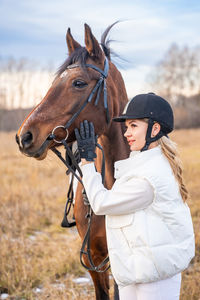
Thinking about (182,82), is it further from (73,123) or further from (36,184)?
(73,123)

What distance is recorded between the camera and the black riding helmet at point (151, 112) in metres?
1.91

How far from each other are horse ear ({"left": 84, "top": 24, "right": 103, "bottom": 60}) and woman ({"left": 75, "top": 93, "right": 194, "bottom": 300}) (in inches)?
21.5

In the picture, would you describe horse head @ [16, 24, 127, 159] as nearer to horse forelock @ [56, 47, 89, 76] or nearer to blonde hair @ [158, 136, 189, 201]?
horse forelock @ [56, 47, 89, 76]

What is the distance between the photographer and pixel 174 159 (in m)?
1.91

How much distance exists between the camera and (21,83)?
36.5 meters

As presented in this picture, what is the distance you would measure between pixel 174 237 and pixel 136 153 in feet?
1.69

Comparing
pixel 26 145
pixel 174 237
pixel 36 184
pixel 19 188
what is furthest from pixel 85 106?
pixel 36 184

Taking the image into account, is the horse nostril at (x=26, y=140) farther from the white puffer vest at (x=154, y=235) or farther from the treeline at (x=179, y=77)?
the treeline at (x=179, y=77)

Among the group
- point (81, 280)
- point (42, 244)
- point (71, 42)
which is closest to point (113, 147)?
point (71, 42)

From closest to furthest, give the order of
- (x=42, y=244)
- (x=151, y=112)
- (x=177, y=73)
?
(x=151, y=112)
(x=42, y=244)
(x=177, y=73)

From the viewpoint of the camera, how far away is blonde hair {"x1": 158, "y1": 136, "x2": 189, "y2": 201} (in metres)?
1.89

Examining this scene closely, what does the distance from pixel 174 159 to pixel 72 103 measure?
728mm

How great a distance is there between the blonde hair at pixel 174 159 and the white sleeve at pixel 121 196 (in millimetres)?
210

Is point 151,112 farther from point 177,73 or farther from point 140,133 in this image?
point 177,73
